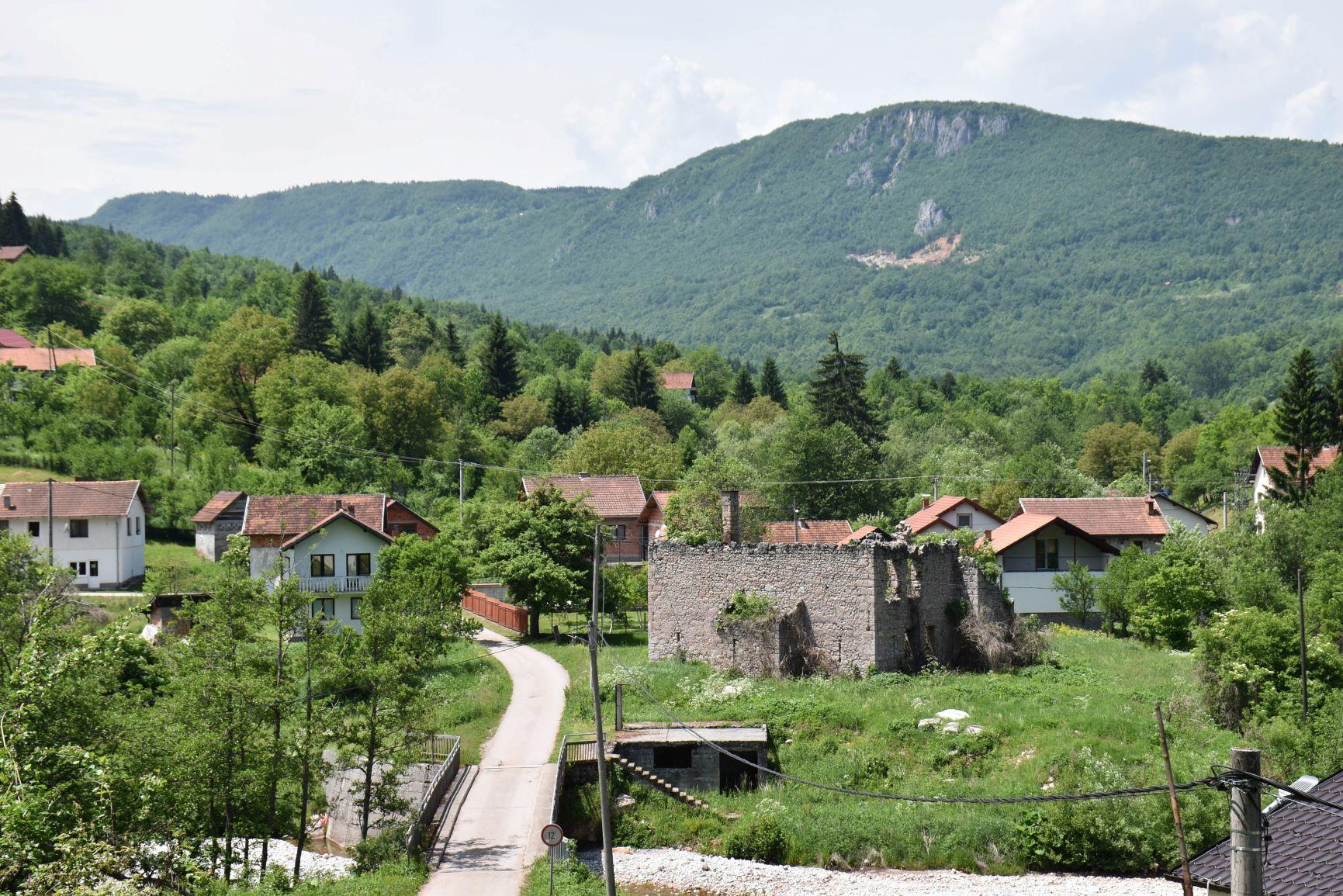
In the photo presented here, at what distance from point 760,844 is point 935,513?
37116 mm

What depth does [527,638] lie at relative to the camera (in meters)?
51.4

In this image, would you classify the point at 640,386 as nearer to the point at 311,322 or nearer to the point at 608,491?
the point at 311,322

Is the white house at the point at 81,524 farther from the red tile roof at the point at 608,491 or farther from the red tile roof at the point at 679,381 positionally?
the red tile roof at the point at 679,381

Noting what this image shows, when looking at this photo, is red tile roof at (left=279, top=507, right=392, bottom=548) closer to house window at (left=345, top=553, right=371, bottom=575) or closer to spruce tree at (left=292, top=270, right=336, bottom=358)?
house window at (left=345, top=553, right=371, bottom=575)

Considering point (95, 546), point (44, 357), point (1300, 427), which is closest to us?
point (95, 546)

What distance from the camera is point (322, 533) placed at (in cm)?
4584

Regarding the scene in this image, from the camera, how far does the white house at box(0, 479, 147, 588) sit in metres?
58.3

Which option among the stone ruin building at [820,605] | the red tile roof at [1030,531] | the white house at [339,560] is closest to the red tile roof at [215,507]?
the white house at [339,560]

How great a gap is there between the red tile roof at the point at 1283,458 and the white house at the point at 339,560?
46.7 m

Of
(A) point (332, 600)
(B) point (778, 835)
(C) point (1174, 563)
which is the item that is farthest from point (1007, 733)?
(A) point (332, 600)

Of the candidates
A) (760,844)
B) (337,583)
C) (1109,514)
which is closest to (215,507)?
(337,583)

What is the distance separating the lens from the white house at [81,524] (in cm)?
5834

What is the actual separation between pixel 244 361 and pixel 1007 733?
67060 mm

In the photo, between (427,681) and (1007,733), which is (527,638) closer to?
(427,681)
